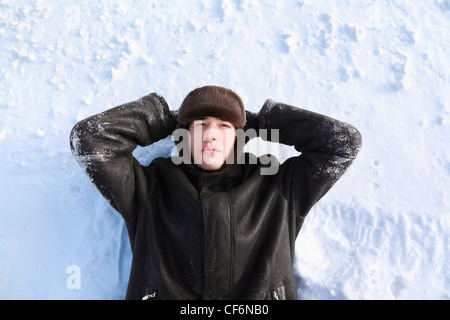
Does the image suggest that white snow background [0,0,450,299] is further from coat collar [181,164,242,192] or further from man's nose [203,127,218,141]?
man's nose [203,127,218,141]

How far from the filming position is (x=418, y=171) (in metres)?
1.88

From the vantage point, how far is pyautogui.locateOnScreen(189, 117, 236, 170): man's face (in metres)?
1.48

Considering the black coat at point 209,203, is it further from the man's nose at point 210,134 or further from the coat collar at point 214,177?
the man's nose at point 210,134

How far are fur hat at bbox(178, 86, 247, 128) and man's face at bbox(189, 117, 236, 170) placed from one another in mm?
30

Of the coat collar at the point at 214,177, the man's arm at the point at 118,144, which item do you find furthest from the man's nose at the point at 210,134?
the man's arm at the point at 118,144

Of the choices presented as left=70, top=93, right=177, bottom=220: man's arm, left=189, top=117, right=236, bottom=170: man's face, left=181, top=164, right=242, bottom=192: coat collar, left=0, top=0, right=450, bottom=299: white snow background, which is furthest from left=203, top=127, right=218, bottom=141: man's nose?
left=0, top=0, right=450, bottom=299: white snow background

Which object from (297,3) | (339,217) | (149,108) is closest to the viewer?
(149,108)

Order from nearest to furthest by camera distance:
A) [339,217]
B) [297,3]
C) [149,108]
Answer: [149,108] < [339,217] < [297,3]

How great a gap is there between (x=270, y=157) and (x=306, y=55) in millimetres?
948

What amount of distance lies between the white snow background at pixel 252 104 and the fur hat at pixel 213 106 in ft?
1.50

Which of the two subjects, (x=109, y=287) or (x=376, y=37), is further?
(x=376, y=37)

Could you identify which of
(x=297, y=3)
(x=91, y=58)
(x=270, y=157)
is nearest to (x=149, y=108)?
(x=270, y=157)
